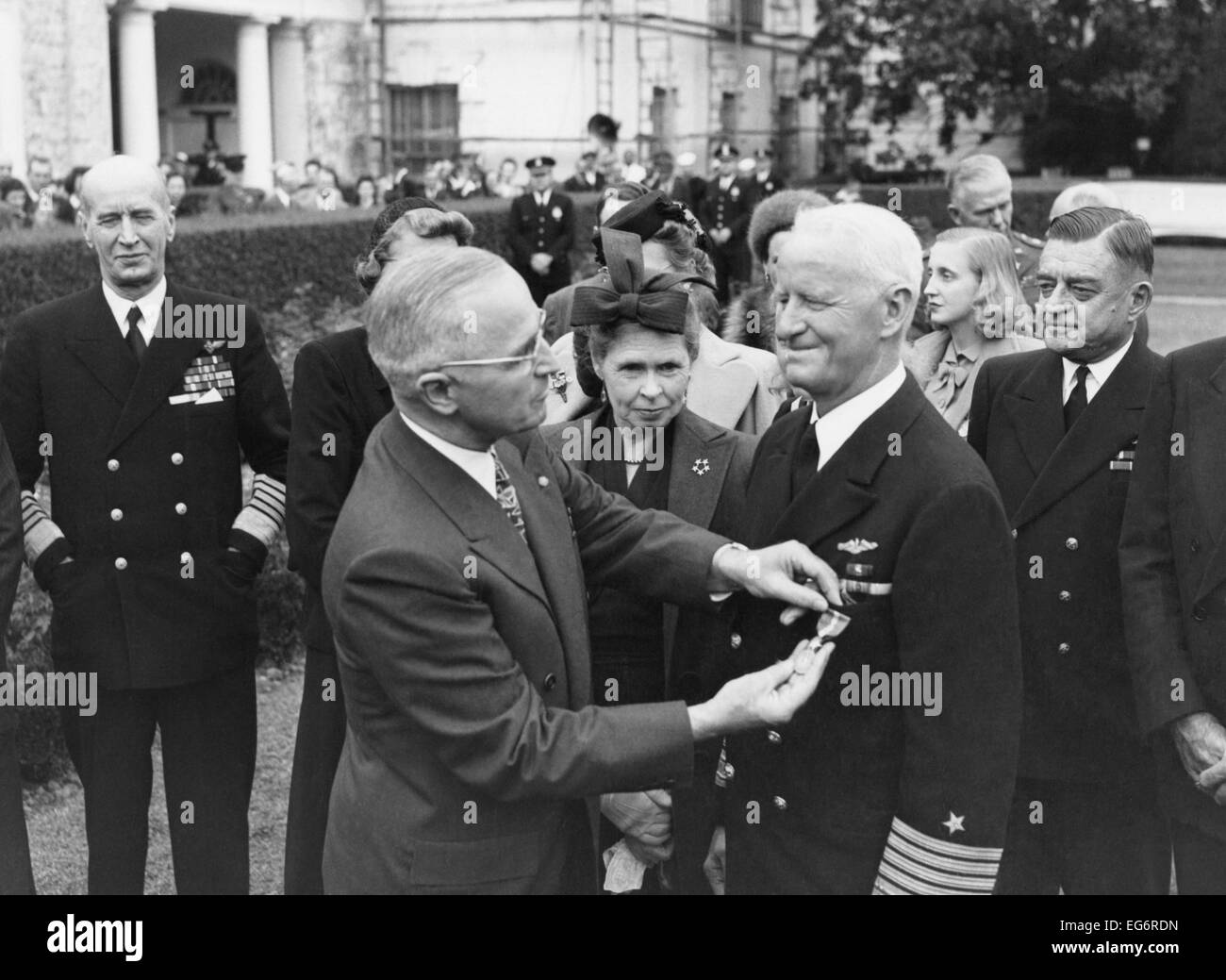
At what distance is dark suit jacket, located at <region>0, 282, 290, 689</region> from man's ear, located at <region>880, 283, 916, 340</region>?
2.31 m

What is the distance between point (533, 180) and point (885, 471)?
53.1 feet

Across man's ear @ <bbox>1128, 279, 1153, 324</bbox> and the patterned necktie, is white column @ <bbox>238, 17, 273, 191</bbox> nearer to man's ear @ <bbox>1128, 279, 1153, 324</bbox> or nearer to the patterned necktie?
man's ear @ <bbox>1128, 279, 1153, 324</bbox>

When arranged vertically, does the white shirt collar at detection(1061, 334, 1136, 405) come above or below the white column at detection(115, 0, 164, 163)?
below

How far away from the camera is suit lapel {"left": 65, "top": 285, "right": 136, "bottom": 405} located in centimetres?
448

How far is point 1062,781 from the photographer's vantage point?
393cm

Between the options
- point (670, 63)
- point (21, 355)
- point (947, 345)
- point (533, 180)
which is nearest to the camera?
point (21, 355)

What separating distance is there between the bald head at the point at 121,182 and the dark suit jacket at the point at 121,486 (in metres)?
0.29

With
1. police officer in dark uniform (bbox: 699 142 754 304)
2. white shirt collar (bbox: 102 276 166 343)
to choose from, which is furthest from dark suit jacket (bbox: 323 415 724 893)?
police officer in dark uniform (bbox: 699 142 754 304)

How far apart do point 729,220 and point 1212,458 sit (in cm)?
1744

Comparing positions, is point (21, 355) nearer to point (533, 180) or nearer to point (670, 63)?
point (533, 180)

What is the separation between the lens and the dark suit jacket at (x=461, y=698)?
273cm

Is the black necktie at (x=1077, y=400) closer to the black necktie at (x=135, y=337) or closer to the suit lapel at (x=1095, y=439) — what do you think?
the suit lapel at (x=1095, y=439)

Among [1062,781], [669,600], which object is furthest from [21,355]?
[1062,781]

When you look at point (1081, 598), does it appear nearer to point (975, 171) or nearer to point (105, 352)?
point (105, 352)
